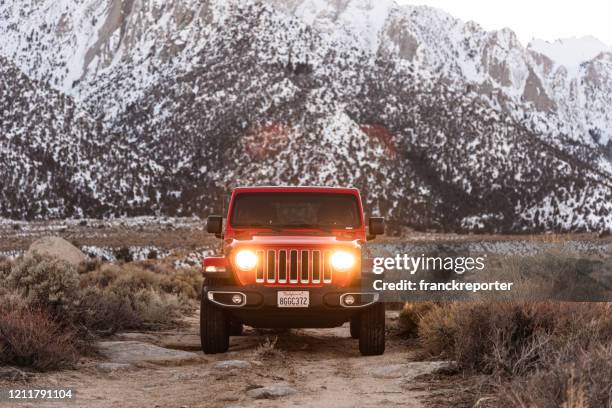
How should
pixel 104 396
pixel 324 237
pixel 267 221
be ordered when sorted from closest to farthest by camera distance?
pixel 104 396
pixel 324 237
pixel 267 221

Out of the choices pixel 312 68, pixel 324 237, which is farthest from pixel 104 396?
pixel 312 68

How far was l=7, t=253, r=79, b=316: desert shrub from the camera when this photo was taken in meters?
11.5

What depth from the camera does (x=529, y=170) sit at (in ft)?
358

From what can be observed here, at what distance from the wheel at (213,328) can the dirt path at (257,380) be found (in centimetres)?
17

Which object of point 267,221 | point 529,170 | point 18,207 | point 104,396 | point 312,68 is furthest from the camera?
point 312,68

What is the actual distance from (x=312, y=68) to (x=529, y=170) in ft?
114

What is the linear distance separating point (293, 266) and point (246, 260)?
65 cm

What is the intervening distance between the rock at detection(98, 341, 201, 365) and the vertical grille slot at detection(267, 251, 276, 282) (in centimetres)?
160

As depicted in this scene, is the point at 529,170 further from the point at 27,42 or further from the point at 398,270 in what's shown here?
the point at 27,42

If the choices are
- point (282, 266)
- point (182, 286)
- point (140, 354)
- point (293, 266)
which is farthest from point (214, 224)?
point (182, 286)

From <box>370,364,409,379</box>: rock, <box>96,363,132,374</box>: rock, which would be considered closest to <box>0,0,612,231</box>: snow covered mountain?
<box>96,363,132,374</box>: rock

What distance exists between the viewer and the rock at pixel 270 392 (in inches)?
324

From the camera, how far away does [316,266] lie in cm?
1077

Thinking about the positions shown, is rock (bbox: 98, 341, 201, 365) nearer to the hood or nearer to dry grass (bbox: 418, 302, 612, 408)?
the hood
